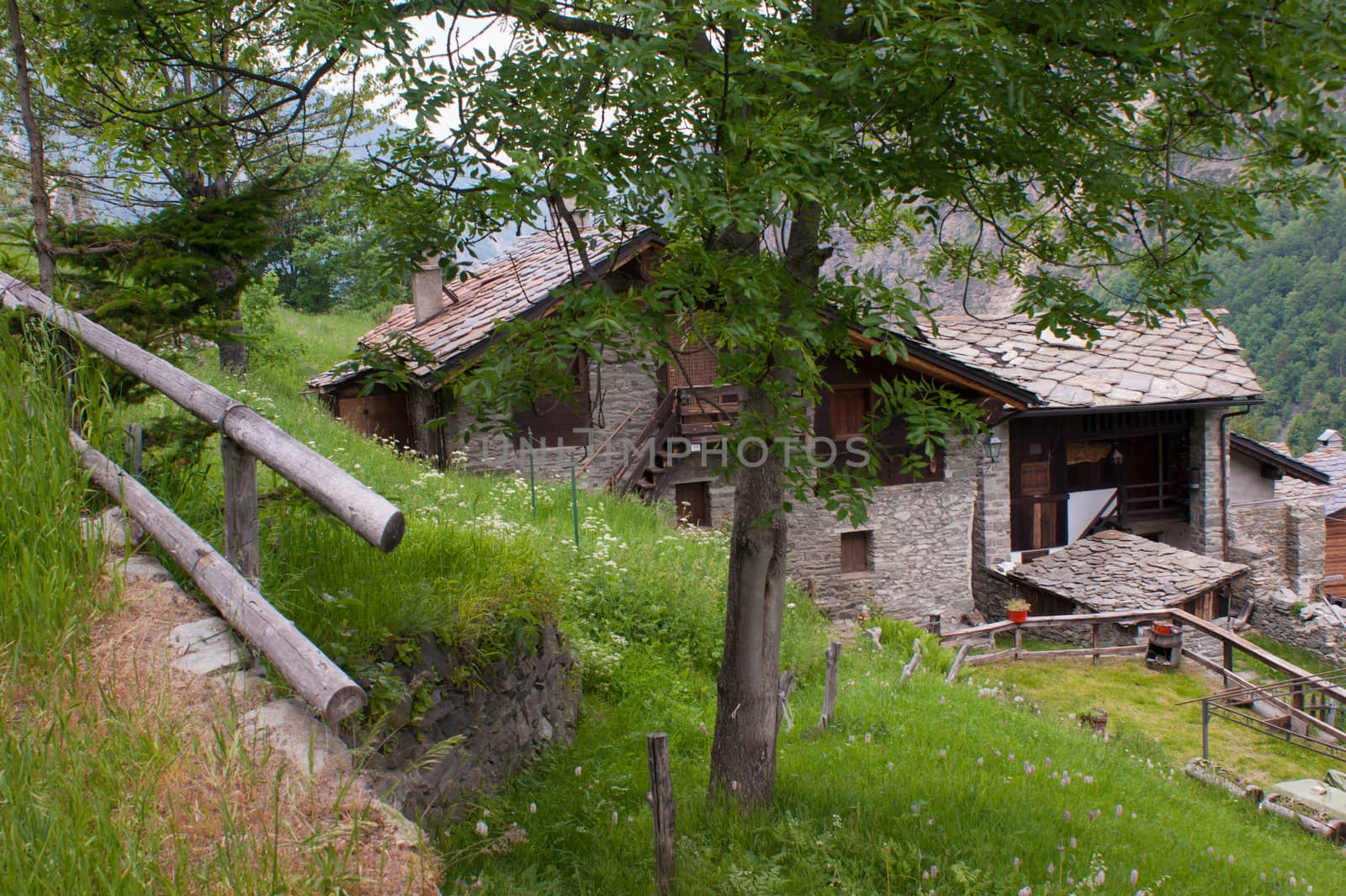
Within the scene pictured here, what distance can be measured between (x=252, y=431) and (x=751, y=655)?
326cm

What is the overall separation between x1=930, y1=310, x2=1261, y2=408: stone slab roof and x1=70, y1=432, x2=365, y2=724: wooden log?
55.0 ft

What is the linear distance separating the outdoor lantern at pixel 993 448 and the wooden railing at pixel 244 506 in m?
16.4

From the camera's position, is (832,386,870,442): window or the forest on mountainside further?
the forest on mountainside

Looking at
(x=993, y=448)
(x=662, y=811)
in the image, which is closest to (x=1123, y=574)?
(x=993, y=448)

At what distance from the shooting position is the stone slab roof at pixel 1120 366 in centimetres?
1962

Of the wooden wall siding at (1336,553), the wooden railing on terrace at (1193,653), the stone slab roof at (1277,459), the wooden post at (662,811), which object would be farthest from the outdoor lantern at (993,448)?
the wooden wall siding at (1336,553)

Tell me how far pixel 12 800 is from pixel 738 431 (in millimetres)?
2995

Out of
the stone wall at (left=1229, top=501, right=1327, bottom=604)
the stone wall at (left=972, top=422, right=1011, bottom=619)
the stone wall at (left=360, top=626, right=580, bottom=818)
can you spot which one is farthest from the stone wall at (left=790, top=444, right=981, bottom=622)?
the stone wall at (left=360, top=626, right=580, bottom=818)

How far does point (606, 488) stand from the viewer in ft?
50.1

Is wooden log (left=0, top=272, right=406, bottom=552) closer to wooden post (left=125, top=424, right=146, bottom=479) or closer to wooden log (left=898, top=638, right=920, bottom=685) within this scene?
wooden post (left=125, top=424, right=146, bottom=479)

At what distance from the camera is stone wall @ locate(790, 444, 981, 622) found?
17000mm

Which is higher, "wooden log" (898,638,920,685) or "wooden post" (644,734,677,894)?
"wooden post" (644,734,677,894)

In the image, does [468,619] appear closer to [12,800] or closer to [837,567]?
[12,800]

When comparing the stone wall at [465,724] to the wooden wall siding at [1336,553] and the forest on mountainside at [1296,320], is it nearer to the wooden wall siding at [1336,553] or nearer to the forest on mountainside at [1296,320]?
the wooden wall siding at [1336,553]
